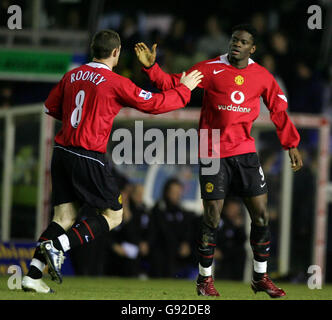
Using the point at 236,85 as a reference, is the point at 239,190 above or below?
below

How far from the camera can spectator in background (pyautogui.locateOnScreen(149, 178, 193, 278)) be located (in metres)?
11.8

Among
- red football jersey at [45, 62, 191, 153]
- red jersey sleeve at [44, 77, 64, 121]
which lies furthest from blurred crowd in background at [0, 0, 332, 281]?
red football jersey at [45, 62, 191, 153]

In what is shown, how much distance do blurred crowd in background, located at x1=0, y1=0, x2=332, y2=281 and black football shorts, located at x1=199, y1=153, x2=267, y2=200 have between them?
4627mm

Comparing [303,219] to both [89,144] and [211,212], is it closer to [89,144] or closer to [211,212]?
[211,212]

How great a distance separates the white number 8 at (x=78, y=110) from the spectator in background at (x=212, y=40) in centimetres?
743

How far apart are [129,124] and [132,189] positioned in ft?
3.61

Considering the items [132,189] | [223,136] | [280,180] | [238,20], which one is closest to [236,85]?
[223,136]

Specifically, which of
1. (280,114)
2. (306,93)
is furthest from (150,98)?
(306,93)

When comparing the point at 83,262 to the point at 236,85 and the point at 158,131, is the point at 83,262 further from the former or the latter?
the point at 236,85

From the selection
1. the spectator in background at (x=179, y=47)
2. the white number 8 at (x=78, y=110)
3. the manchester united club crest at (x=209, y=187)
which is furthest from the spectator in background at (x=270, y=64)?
the white number 8 at (x=78, y=110)

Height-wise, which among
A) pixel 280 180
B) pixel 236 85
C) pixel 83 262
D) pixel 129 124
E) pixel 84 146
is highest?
pixel 236 85

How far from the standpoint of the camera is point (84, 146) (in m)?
6.62

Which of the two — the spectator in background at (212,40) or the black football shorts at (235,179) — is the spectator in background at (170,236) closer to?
the spectator in background at (212,40)

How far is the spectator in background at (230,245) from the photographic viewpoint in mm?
12026
